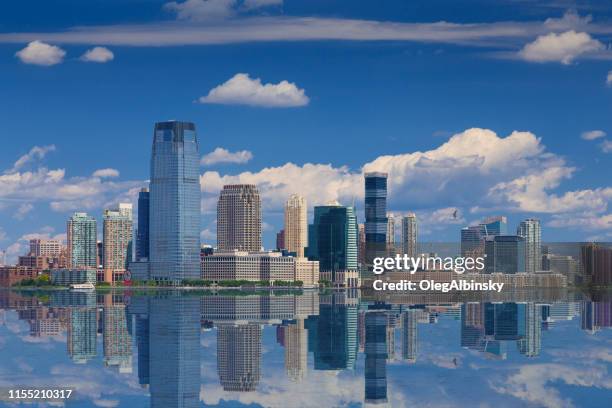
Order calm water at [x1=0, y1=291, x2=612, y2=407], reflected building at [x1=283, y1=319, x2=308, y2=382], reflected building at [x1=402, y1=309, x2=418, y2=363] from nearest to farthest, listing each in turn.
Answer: calm water at [x1=0, y1=291, x2=612, y2=407] < reflected building at [x1=283, y1=319, x2=308, y2=382] < reflected building at [x1=402, y1=309, x2=418, y2=363]

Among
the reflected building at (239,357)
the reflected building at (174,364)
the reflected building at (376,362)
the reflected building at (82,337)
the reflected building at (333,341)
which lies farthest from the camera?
the reflected building at (82,337)

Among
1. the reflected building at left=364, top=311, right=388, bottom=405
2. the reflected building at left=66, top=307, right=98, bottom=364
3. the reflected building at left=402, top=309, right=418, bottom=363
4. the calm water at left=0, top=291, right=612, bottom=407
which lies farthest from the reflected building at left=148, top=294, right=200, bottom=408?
the reflected building at left=402, top=309, right=418, bottom=363

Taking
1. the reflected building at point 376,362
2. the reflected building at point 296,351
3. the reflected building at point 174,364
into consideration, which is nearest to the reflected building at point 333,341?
the reflected building at point 296,351

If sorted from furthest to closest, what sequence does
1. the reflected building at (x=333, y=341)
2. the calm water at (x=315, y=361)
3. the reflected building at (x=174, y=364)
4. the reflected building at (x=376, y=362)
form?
the reflected building at (x=333, y=341)
the reflected building at (x=376, y=362)
the calm water at (x=315, y=361)
the reflected building at (x=174, y=364)

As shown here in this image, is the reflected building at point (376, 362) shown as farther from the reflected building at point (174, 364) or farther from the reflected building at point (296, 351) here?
the reflected building at point (174, 364)

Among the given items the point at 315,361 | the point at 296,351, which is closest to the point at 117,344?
the point at 296,351

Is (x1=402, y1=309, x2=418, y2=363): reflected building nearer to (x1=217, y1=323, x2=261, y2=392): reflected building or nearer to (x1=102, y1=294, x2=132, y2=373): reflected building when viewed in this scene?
(x1=217, y1=323, x2=261, y2=392): reflected building

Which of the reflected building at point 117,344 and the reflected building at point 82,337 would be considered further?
the reflected building at point 82,337
